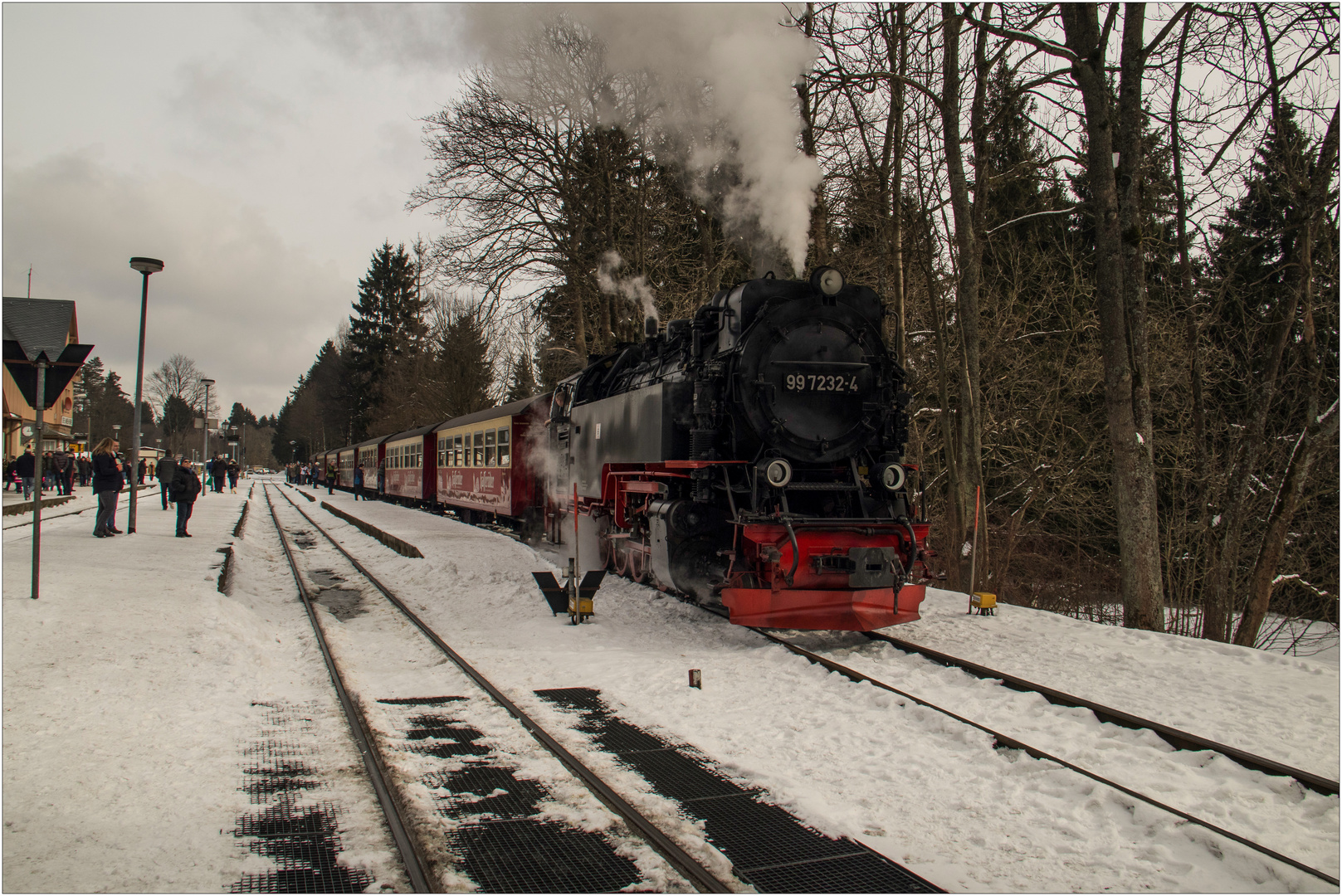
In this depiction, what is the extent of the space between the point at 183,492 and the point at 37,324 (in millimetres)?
→ 16314

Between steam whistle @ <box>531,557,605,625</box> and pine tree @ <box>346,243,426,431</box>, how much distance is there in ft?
172

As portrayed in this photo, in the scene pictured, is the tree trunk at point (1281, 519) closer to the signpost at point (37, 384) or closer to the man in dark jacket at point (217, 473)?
the signpost at point (37, 384)

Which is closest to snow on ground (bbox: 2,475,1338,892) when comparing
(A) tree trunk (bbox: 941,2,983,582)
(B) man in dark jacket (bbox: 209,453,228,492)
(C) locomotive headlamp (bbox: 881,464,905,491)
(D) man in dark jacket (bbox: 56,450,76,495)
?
(C) locomotive headlamp (bbox: 881,464,905,491)

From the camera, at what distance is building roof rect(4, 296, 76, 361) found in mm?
22731

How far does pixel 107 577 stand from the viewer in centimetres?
864

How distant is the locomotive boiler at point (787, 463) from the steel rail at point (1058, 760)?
0.69m

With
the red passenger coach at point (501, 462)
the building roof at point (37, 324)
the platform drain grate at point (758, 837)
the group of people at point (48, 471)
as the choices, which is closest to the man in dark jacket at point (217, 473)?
the group of people at point (48, 471)

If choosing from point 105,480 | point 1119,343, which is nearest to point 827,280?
point 1119,343

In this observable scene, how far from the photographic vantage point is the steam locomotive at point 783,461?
665 centimetres

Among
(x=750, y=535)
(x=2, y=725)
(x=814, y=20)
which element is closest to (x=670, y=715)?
(x=750, y=535)

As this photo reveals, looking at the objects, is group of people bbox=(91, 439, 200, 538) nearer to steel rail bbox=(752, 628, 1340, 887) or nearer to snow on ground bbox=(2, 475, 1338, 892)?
snow on ground bbox=(2, 475, 1338, 892)

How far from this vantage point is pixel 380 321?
59312 mm

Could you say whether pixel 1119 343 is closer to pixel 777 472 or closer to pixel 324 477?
pixel 777 472

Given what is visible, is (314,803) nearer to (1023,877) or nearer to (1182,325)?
(1023,877)
